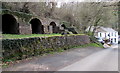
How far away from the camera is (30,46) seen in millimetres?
9375

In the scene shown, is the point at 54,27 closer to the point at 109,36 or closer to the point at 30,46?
the point at 30,46

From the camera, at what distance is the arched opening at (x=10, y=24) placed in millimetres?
14550

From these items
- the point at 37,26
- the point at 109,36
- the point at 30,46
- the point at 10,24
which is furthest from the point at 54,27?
the point at 109,36

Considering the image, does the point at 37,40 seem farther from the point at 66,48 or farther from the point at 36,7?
the point at 36,7

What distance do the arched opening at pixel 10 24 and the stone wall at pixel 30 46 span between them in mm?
4708

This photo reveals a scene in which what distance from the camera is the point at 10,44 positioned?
307 inches

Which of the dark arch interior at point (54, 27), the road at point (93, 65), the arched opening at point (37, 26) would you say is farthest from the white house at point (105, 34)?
the road at point (93, 65)

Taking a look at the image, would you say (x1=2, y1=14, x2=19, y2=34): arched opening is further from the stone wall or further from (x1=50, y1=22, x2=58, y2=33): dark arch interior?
(x1=50, y1=22, x2=58, y2=33): dark arch interior

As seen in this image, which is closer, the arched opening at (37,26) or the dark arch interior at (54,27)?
the arched opening at (37,26)

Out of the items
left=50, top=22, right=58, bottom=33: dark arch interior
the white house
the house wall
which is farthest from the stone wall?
the house wall

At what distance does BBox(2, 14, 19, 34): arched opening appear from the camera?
47.7ft

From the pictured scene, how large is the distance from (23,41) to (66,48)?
6.89 meters

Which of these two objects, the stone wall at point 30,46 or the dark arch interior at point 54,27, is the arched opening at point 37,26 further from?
the stone wall at point 30,46

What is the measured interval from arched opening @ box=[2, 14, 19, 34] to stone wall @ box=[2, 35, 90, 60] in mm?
4708
